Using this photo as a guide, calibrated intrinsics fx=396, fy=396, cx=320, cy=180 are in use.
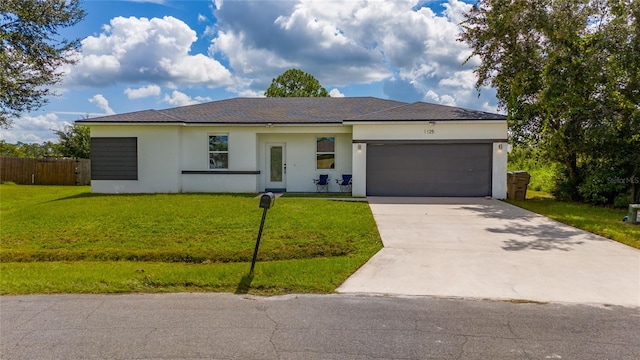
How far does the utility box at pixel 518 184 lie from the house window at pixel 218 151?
37.5 ft

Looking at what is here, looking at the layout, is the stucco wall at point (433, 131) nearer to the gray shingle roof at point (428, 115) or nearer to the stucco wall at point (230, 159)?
the gray shingle roof at point (428, 115)

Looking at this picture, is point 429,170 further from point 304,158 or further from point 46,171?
point 46,171

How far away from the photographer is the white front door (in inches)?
664

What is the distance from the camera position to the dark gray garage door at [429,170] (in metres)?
15.1

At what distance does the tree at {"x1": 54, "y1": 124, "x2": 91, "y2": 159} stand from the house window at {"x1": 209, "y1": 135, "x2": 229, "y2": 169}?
18121mm

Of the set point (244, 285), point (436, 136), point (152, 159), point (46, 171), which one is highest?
point (436, 136)

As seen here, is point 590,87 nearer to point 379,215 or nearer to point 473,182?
point 473,182

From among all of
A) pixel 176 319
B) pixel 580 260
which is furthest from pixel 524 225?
pixel 176 319

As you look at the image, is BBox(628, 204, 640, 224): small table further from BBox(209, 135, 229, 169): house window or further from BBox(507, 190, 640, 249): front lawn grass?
BBox(209, 135, 229, 169): house window

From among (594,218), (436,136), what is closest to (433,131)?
(436,136)

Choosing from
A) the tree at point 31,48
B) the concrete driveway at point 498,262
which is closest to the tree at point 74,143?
the tree at point 31,48

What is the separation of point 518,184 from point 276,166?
9732 mm

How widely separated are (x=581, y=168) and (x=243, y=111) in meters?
14.2

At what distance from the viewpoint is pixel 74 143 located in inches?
1158
